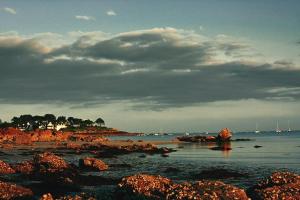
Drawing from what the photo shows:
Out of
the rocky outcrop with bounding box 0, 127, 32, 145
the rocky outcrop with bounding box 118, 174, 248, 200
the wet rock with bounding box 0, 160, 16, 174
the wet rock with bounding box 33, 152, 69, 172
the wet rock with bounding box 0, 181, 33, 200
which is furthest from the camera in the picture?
the rocky outcrop with bounding box 0, 127, 32, 145

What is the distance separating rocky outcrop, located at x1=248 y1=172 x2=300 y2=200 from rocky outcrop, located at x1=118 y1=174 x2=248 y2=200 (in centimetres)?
138

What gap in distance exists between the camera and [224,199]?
62.8ft

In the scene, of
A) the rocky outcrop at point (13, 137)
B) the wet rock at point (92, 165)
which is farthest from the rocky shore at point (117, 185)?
the rocky outcrop at point (13, 137)

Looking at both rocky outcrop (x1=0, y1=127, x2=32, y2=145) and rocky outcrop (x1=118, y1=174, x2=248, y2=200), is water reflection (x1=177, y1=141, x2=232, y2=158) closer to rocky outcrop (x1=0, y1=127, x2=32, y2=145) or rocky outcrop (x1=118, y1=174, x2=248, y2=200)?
rocky outcrop (x1=0, y1=127, x2=32, y2=145)

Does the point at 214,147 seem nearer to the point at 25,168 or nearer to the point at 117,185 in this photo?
the point at 25,168

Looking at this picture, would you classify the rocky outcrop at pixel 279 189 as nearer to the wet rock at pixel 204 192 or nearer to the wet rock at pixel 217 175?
the wet rock at pixel 204 192

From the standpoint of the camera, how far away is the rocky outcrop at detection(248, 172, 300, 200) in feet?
67.1

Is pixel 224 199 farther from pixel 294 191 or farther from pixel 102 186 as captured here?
pixel 102 186

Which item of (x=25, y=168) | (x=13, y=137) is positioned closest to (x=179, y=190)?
(x=25, y=168)

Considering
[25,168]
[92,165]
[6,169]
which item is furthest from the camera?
[92,165]

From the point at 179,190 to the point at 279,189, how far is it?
5.21m

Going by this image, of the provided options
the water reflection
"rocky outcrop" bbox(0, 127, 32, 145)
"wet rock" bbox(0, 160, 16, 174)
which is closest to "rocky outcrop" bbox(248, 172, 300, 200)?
"wet rock" bbox(0, 160, 16, 174)

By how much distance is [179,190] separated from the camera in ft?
64.0

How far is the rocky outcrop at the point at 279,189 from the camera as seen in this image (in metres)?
20.5
